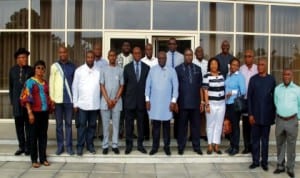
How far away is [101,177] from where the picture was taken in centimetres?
768

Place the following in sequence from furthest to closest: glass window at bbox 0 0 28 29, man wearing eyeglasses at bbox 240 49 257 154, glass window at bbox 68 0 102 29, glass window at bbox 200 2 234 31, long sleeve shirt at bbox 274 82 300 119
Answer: glass window at bbox 200 2 234 31 < glass window at bbox 0 0 28 29 < glass window at bbox 68 0 102 29 < man wearing eyeglasses at bbox 240 49 257 154 < long sleeve shirt at bbox 274 82 300 119

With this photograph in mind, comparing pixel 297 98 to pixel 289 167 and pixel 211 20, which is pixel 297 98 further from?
pixel 211 20

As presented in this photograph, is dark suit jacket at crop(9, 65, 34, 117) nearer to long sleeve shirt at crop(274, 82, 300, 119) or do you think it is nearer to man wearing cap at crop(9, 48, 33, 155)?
man wearing cap at crop(9, 48, 33, 155)

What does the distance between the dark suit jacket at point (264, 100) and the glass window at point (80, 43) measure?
5.71m

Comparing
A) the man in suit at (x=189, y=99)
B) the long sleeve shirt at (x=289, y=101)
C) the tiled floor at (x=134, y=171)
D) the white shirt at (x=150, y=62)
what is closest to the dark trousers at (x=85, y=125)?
the tiled floor at (x=134, y=171)

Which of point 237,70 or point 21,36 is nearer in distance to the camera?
point 237,70

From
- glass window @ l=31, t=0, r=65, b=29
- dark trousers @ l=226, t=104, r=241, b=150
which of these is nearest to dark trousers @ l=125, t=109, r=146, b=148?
dark trousers @ l=226, t=104, r=241, b=150

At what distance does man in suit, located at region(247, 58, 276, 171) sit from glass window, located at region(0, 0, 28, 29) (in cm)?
726

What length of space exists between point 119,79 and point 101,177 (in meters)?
1.98

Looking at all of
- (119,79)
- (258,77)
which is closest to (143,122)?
(119,79)

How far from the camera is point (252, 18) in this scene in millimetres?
13250

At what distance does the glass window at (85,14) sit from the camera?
1266cm

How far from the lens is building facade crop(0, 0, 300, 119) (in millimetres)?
12555

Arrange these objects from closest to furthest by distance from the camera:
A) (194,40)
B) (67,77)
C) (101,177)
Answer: (101,177) → (67,77) → (194,40)
